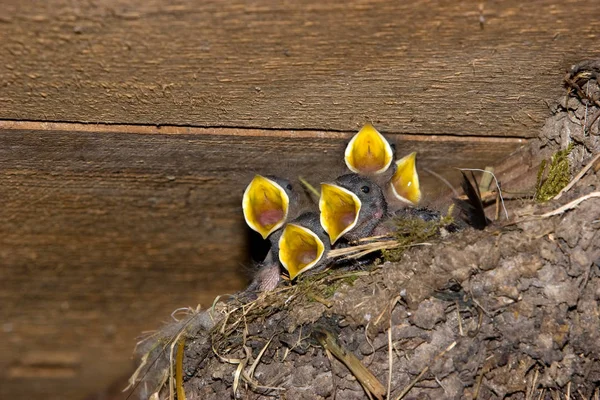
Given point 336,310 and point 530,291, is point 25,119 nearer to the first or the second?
point 336,310

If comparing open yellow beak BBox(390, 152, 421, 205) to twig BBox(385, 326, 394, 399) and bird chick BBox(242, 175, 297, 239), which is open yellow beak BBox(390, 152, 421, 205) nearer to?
bird chick BBox(242, 175, 297, 239)

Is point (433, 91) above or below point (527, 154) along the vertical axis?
above

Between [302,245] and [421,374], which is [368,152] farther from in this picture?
[421,374]

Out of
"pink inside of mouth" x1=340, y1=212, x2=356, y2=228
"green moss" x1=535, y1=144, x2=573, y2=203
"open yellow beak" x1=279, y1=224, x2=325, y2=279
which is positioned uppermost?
"green moss" x1=535, y1=144, x2=573, y2=203

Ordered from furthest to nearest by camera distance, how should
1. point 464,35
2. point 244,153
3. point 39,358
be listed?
point 39,358
point 244,153
point 464,35

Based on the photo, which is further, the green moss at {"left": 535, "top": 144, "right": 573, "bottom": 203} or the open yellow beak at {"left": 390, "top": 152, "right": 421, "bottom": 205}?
the open yellow beak at {"left": 390, "top": 152, "right": 421, "bottom": 205}

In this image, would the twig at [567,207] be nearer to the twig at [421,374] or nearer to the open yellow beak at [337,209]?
the twig at [421,374]

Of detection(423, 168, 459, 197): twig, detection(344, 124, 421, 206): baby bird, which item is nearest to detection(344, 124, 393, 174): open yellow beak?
detection(344, 124, 421, 206): baby bird

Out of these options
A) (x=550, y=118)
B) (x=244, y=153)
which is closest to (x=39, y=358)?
(x=244, y=153)
